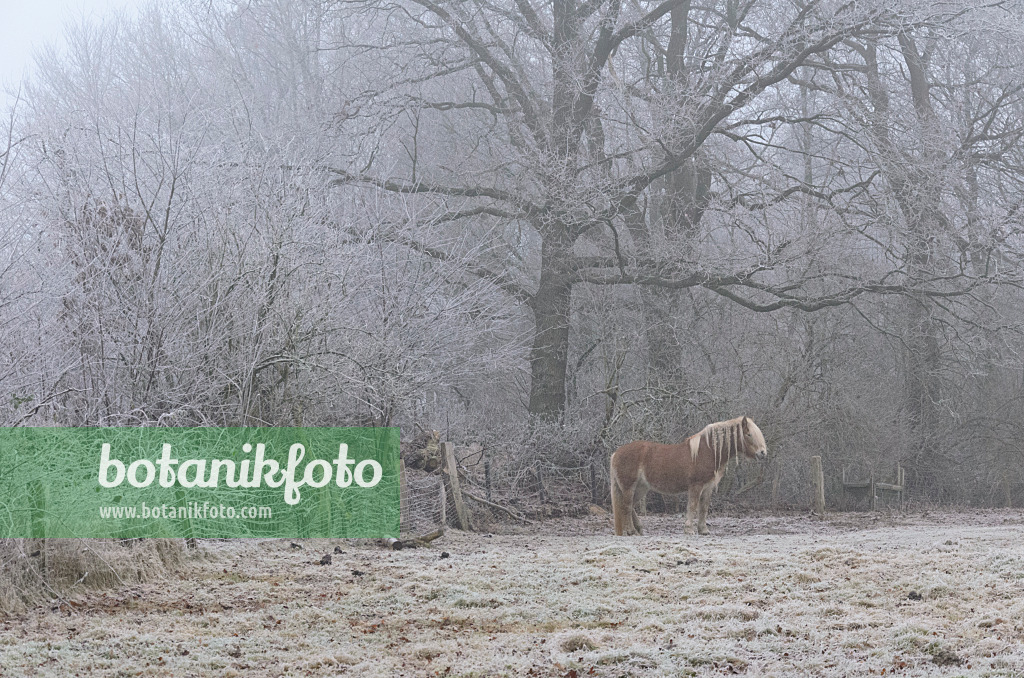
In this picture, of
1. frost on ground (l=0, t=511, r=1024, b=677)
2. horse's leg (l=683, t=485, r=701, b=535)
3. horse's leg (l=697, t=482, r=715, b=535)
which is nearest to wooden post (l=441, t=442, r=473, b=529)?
frost on ground (l=0, t=511, r=1024, b=677)

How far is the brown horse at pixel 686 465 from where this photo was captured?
12.3 m

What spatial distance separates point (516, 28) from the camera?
1880cm

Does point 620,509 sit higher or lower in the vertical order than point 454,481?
lower

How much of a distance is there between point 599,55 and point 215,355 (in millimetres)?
9638

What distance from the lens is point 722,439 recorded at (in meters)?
12.3

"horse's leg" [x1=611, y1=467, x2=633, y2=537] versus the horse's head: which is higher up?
the horse's head

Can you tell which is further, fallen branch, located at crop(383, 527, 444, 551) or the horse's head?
the horse's head

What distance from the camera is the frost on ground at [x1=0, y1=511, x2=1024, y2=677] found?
6191mm

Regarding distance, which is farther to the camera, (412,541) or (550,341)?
(550,341)

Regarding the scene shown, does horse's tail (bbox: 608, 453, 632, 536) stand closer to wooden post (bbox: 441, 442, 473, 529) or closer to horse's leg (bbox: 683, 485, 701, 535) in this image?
horse's leg (bbox: 683, 485, 701, 535)

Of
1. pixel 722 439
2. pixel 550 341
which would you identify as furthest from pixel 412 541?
pixel 550 341

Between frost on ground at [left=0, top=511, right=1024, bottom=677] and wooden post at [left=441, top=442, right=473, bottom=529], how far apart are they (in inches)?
79.1

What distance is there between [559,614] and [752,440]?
5154 millimetres

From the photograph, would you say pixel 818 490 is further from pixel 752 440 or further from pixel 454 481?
pixel 454 481
